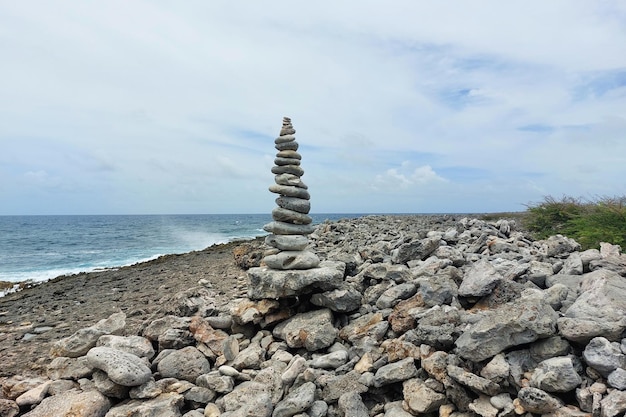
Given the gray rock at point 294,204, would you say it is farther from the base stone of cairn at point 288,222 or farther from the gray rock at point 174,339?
the gray rock at point 174,339

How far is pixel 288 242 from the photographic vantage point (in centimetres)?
870

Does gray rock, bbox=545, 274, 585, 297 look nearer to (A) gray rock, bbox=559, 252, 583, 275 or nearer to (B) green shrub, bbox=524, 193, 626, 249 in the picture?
(A) gray rock, bbox=559, 252, 583, 275

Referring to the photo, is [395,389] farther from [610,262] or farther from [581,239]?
[581,239]

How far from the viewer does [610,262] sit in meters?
7.43

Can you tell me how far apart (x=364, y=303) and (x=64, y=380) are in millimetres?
5098

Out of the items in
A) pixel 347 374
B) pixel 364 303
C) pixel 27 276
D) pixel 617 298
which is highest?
pixel 617 298

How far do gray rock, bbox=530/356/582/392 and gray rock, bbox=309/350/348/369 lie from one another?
263 centimetres

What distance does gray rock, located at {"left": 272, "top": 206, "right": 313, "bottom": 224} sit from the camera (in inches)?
347

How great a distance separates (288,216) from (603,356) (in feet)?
18.9

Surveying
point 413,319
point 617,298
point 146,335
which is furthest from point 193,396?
point 617,298

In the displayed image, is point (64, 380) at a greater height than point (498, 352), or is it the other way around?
point (498, 352)

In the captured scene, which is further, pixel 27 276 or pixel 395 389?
pixel 27 276

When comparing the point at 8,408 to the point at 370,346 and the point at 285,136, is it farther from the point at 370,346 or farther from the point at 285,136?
the point at 285,136

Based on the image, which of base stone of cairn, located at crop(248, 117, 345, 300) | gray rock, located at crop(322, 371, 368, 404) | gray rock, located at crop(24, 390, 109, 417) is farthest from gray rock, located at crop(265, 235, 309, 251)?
gray rock, located at crop(24, 390, 109, 417)
